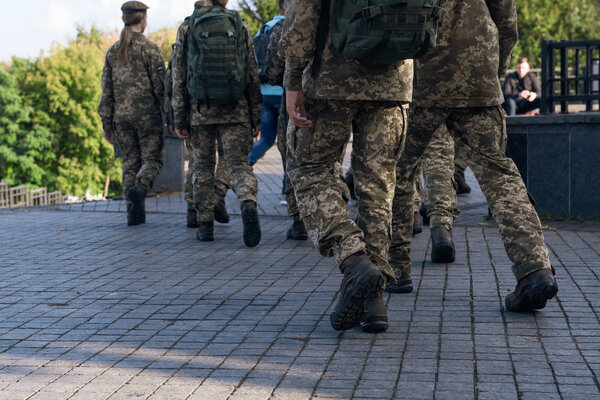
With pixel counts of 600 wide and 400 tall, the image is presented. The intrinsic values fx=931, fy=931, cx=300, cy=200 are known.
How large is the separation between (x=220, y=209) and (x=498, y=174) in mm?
4641

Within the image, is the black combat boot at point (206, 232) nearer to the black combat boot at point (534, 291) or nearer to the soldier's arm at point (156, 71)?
the soldier's arm at point (156, 71)

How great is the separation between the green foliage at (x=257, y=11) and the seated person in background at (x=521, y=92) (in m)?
19.6

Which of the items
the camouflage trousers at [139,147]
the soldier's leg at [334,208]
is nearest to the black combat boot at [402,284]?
the soldier's leg at [334,208]

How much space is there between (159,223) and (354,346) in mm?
5915

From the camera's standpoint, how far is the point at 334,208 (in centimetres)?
464

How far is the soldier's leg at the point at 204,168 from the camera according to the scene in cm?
823

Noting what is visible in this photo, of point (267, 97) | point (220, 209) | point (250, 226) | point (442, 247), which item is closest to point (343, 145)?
point (442, 247)

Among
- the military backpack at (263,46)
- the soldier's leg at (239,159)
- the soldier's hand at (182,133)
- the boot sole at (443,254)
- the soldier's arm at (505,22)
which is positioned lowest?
the boot sole at (443,254)

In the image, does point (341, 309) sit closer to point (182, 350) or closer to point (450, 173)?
point (182, 350)

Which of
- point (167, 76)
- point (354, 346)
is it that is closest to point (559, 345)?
point (354, 346)

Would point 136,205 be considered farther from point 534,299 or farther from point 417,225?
point 534,299

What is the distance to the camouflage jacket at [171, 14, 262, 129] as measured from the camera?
315 inches

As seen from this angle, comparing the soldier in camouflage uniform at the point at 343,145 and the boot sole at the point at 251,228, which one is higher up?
the soldier in camouflage uniform at the point at 343,145

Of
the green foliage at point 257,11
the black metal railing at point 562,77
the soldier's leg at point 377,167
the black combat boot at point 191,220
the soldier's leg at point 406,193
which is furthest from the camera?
the green foliage at point 257,11
